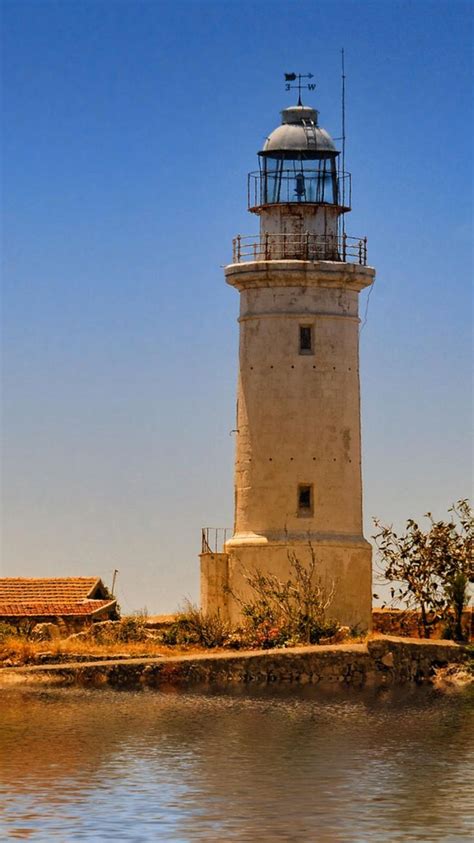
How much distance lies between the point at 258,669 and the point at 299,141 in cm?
1220

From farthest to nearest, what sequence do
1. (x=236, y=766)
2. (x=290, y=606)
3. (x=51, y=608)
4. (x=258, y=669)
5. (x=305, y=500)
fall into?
(x=305, y=500), (x=51, y=608), (x=290, y=606), (x=258, y=669), (x=236, y=766)

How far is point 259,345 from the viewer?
3859cm

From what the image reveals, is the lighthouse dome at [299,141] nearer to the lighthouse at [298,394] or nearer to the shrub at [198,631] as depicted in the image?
the lighthouse at [298,394]

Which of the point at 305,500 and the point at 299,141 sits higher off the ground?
the point at 299,141

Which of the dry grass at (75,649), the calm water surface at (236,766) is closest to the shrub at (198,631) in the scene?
the dry grass at (75,649)

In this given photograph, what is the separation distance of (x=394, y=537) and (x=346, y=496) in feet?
5.06

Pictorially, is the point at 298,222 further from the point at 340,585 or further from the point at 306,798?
the point at 306,798

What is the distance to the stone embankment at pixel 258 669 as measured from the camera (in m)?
31.8

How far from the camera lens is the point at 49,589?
1499 inches

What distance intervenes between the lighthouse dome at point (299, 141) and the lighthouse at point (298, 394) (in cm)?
3

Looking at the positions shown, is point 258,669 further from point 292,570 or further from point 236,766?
point 236,766

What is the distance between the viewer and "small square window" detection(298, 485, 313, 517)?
38.1 m

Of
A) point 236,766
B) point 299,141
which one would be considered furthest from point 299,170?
point 236,766

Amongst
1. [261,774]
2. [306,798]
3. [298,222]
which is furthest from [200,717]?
[298,222]
